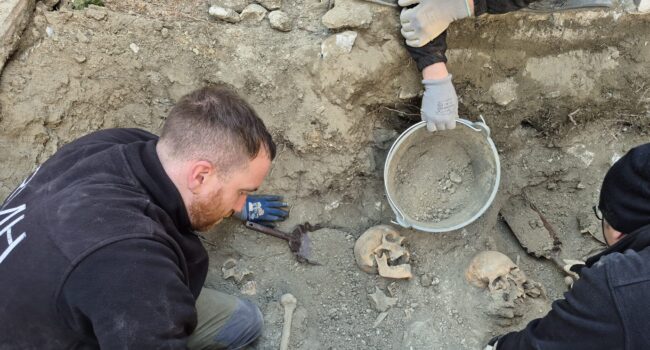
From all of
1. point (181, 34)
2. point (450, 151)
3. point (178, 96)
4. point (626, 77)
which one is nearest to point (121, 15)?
point (181, 34)

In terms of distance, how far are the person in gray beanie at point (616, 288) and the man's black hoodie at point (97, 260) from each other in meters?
1.14

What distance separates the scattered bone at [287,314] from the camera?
240cm

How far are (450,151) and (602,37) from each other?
3.38 feet

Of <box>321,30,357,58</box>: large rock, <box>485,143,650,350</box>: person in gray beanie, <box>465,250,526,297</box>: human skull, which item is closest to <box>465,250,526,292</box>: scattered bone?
<box>465,250,526,297</box>: human skull

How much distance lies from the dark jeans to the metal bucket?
310 mm

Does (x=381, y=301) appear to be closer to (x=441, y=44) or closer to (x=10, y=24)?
(x=441, y=44)

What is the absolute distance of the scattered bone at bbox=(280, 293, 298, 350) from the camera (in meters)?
2.40

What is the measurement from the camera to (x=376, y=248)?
2648 millimetres

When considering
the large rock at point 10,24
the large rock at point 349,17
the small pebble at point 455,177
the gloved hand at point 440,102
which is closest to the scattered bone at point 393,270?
the small pebble at point 455,177

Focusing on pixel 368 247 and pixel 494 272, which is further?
pixel 368 247

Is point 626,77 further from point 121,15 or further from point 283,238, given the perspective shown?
point 121,15

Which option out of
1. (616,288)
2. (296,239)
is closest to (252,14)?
(296,239)

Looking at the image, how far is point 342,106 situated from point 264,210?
67 centimetres

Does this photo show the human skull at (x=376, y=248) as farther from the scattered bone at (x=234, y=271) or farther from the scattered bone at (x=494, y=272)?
the scattered bone at (x=234, y=271)
